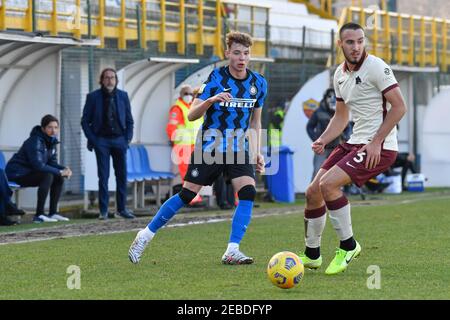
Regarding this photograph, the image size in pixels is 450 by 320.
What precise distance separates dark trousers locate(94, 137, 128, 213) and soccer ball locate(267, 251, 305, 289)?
879cm

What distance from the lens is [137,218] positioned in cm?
1723

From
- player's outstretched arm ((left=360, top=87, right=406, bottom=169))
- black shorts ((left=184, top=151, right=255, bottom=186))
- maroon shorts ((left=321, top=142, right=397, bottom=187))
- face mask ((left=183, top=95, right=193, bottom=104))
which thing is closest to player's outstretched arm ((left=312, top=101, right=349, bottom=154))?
maroon shorts ((left=321, top=142, right=397, bottom=187))

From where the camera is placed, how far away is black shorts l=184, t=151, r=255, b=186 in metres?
10.5

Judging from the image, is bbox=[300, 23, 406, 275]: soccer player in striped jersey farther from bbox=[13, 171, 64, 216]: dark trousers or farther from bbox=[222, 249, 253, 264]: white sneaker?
bbox=[13, 171, 64, 216]: dark trousers

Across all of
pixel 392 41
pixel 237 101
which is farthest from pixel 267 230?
pixel 392 41

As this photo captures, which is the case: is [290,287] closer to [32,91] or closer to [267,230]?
[267,230]

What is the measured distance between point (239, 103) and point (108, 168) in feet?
22.9

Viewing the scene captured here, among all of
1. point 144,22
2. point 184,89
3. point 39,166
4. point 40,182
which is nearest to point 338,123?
point 39,166

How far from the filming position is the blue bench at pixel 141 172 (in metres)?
19.4

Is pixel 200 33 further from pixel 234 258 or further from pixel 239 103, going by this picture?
pixel 234 258

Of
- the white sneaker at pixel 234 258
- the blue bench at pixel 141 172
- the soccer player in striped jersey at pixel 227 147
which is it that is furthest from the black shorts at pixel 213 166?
the blue bench at pixel 141 172

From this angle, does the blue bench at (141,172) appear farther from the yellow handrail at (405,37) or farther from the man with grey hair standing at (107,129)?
the yellow handrail at (405,37)
